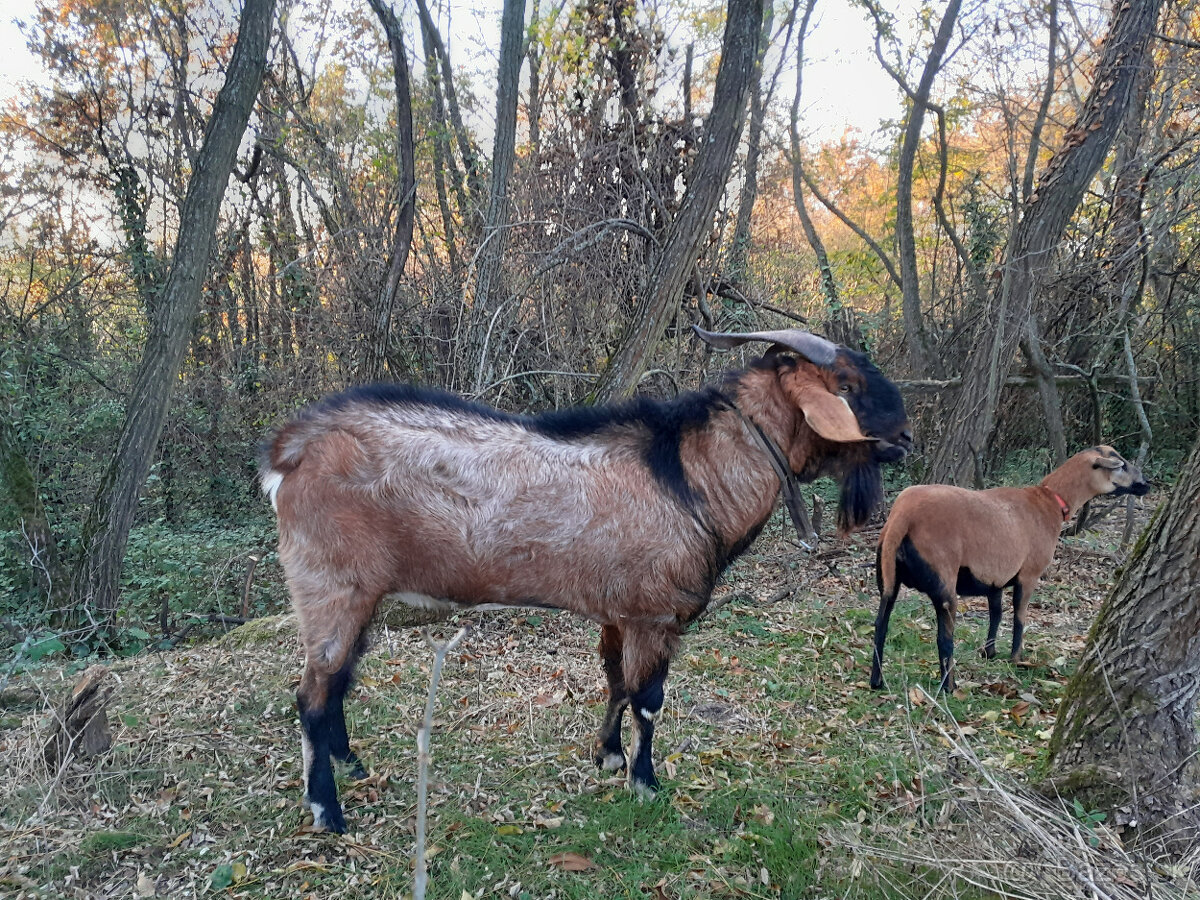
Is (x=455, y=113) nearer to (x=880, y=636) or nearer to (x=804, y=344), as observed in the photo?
(x=804, y=344)

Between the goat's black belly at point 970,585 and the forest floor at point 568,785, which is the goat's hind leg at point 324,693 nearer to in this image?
the forest floor at point 568,785

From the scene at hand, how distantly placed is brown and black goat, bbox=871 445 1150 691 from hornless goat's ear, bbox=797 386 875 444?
4.87ft

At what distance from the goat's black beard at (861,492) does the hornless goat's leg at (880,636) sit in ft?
4.30

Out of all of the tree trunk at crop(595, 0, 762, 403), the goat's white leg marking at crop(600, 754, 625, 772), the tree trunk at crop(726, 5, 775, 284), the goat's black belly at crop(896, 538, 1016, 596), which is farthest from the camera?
the tree trunk at crop(726, 5, 775, 284)

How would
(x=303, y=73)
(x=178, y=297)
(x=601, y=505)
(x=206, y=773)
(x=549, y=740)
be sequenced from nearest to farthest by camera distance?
(x=601, y=505) < (x=206, y=773) < (x=549, y=740) < (x=178, y=297) < (x=303, y=73)

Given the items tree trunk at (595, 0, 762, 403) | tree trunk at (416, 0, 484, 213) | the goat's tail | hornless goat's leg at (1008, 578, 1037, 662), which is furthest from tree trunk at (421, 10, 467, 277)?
hornless goat's leg at (1008, 578, 1037, 662)

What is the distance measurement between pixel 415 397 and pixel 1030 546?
13.2 feet

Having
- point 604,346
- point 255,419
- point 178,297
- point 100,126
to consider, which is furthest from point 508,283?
point 100,126

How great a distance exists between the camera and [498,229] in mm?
6000

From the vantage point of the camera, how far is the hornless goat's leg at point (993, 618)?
4836 mm

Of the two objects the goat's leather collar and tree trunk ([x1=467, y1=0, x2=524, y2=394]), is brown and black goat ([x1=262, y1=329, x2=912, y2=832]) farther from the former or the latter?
tree trunk ([x1=467, y1=0, x2=524, y2=394])

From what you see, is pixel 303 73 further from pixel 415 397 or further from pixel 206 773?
pixel 206 773

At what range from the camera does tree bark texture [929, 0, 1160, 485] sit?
6.56m

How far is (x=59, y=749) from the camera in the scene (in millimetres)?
3279
